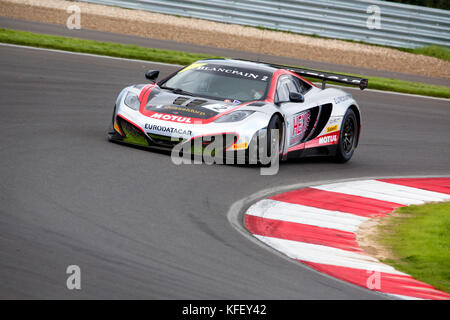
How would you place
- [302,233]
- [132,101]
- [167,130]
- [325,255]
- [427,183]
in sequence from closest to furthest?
[325,255] → [302,233] → [167,130] → [132,101] → [427,183]

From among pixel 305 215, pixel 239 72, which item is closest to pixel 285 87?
pixel 239 72

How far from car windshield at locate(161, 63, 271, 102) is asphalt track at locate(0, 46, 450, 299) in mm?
961

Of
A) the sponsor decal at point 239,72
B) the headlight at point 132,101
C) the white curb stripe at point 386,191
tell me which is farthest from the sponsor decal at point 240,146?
the sponsor decal at point 239,72

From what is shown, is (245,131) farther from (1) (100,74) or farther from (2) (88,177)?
(1) (100,74)

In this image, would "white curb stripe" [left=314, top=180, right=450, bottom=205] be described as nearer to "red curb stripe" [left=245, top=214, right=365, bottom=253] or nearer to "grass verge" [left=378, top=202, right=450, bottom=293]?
"grass verge" [left=378, top=202, right=450, bottom=293]

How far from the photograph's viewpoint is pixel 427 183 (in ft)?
31.5

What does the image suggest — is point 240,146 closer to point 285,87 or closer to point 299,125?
point 299,125

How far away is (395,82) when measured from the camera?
18844 mm

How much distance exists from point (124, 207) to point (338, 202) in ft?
8.52

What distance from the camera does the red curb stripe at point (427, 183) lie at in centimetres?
930

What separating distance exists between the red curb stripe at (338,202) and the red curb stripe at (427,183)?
1.16 metres

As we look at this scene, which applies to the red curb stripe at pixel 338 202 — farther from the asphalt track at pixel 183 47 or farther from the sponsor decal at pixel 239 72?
the asphalt track at pixel 183 47

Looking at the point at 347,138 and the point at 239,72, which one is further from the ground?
the point at 239,72

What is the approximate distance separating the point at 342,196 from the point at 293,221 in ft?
4.96
